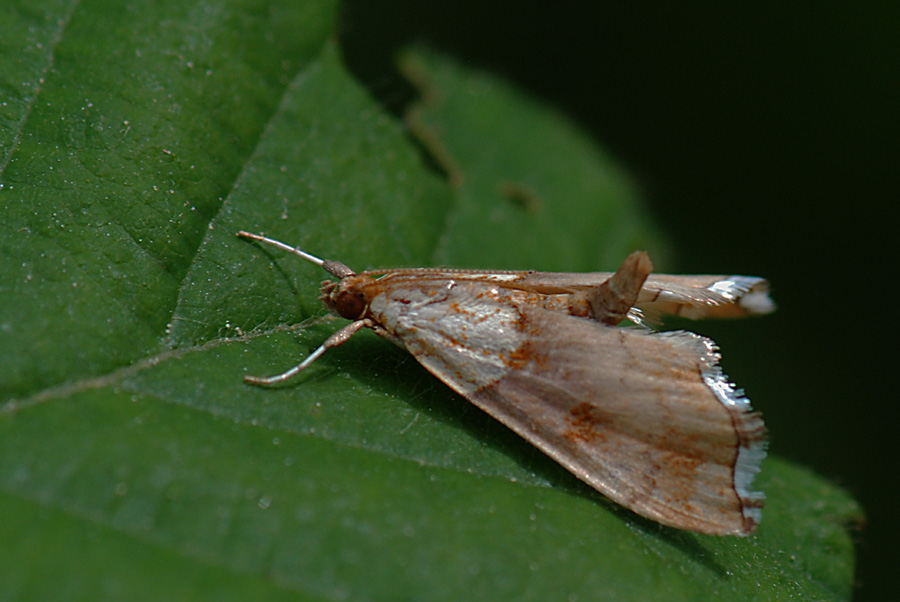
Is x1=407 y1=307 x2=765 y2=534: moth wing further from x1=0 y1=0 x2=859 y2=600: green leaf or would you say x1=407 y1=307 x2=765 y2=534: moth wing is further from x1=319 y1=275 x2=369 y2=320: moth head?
x1=319 y1=275 x2=369 y2=320: moth head

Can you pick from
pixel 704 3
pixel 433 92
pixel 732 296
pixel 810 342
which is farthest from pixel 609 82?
pixel 732 296

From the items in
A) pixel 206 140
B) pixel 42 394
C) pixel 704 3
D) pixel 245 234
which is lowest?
pixel 42 394

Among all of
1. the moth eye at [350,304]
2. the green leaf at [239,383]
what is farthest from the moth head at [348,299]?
the green leaf at [239,383]

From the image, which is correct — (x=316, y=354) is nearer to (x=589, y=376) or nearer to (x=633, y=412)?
(x=589, y=376)

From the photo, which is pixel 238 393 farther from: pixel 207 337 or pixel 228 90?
pixel 228 90

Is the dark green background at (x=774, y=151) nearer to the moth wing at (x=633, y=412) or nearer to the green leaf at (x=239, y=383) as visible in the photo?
the green leaf at (x=239, y=383)

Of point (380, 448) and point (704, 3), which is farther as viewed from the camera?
point (704, 3)
